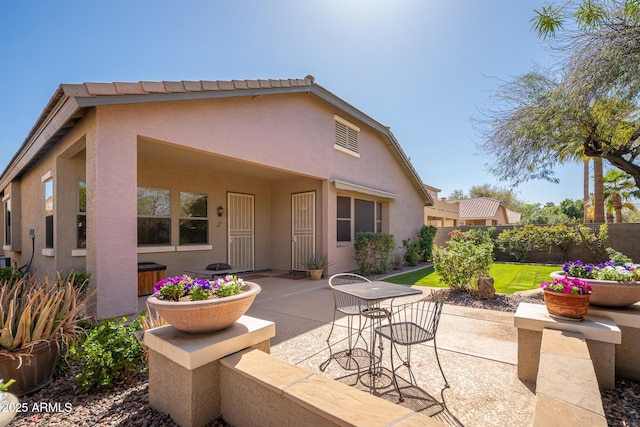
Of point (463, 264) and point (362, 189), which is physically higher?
point (362, 189)

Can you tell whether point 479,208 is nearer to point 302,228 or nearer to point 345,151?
point 345,151

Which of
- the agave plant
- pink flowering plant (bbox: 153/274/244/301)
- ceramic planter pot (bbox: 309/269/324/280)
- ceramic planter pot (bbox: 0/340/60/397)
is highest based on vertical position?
pink flowering plant (bbox: 153/274/244/301)

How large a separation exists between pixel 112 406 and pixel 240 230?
306 inches

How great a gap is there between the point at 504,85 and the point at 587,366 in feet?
27.5

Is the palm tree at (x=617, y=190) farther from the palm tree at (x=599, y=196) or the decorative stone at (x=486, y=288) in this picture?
the decorative stone at (x=486, y=288)

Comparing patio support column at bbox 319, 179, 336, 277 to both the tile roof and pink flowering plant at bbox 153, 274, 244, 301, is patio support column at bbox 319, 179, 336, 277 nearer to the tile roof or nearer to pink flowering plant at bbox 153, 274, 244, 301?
the tile roof

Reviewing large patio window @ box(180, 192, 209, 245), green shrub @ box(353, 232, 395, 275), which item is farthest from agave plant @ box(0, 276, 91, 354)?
green shrub @ box(353, 232, 395, 275)

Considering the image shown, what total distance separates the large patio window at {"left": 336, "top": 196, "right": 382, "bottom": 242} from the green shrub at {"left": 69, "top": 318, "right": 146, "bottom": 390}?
25.0 feet

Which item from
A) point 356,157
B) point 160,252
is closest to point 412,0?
point 356,157

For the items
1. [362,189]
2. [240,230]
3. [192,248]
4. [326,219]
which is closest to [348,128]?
[362,189]

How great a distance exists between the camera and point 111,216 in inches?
192

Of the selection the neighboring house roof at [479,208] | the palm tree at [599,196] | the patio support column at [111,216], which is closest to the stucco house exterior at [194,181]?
the patio support column at [111,216]

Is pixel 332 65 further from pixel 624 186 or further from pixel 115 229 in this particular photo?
pixel 624 186

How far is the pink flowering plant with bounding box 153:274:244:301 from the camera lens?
261cm
